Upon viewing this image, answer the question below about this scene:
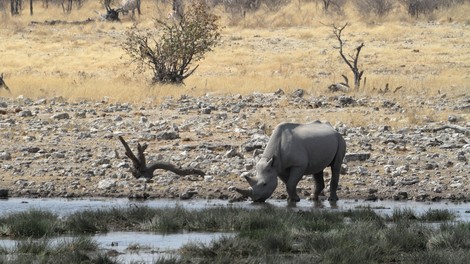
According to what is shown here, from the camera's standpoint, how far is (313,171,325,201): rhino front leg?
1616cm

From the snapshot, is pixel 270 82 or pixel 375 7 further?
pixel 375 7

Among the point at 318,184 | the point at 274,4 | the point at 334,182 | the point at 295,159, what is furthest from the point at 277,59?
the point at 295,159

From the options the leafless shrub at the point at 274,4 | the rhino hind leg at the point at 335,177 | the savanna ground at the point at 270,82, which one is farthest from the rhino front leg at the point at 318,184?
the leafless shrub at the point at 274,4

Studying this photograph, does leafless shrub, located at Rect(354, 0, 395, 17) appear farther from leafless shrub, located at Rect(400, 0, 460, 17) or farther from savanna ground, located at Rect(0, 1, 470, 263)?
leafless shrub, located at Rect(400, 0, 460, 17)

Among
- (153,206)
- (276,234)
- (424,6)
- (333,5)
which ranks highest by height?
(276,234)

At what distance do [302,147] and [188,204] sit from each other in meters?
1.90

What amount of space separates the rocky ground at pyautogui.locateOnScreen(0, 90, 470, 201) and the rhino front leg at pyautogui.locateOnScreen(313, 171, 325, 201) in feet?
1.12

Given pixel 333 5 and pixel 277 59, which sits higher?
pixel 333 5

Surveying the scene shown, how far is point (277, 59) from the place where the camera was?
1663 inches

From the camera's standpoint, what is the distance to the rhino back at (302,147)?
613 inches

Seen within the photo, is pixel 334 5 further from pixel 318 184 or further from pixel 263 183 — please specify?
pixel 263 183

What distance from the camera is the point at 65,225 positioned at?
12.7 meters

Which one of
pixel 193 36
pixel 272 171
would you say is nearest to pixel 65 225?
pixel 272 171

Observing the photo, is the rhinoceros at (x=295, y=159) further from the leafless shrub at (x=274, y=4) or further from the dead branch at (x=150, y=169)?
the leafless shrub at (x=274, y=4)
